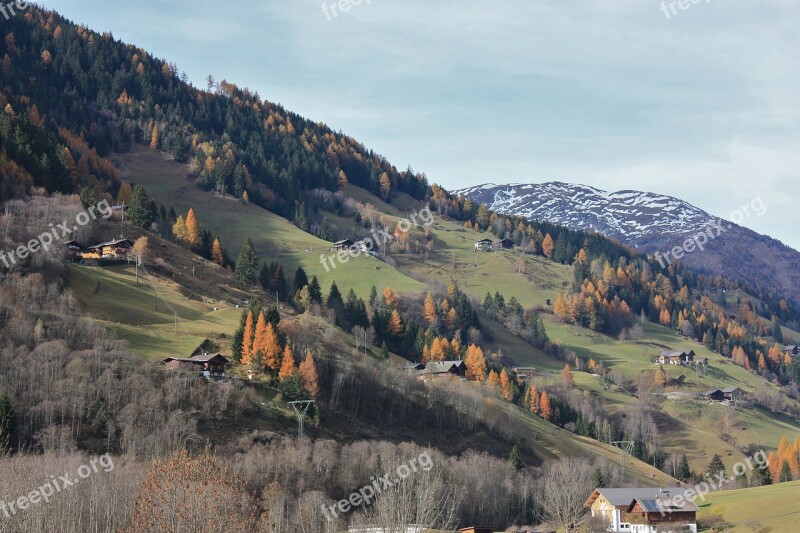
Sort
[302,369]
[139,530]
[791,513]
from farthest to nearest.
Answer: [302,369], [791,513], [139,530]

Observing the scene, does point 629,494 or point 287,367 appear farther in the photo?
point 287,367

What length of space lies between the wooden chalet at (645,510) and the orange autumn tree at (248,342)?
4908 centimetres

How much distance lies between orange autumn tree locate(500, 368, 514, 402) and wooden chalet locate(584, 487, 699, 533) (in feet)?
223

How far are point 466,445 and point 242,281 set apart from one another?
62.8 m

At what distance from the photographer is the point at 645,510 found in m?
91.9

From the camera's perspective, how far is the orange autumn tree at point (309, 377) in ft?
386

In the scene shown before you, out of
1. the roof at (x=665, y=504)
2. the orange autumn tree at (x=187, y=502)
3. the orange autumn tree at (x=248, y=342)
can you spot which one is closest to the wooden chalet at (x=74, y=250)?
the orange autumn tree at (x=248, y=342)

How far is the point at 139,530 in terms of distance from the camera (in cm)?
5053

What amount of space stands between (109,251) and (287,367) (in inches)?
2169

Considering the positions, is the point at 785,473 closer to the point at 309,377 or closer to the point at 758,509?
the point at 758,509

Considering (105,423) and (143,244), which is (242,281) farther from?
(105,423)

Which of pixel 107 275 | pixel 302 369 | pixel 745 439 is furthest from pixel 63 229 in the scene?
pixel 745 439

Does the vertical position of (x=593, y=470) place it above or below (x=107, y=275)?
below

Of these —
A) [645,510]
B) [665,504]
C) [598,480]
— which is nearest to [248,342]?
[598,480]
